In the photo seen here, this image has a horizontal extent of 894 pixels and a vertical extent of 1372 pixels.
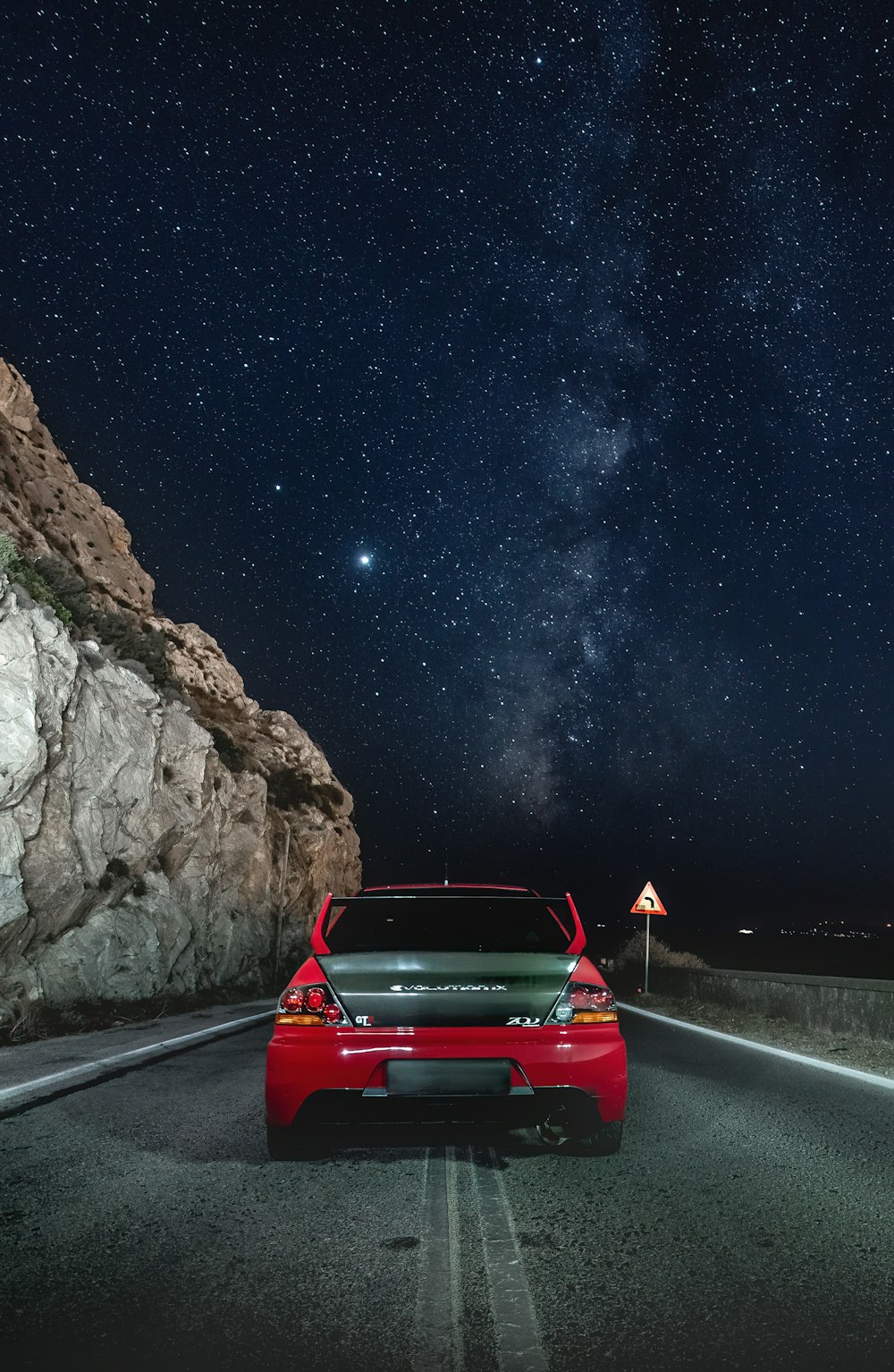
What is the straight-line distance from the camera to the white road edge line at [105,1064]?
7.54 m

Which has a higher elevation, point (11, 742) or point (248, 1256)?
point (11, 742)

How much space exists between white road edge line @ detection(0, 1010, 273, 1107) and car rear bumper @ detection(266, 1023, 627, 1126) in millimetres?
3555

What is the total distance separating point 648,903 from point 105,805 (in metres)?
12.6

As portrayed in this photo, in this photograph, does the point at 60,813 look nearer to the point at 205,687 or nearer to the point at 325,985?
the point at 325,985

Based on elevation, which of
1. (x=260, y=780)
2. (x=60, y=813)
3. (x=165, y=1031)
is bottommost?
(x=165, y=1031)

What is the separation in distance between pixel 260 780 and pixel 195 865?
7.47 metres

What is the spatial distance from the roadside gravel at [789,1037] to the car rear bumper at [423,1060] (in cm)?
557

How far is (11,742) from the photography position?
1605 cm

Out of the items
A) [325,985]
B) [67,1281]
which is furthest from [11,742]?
[67,1281]

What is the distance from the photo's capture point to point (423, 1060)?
4730mm

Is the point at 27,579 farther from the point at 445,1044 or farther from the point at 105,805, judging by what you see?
the point at 445,1044

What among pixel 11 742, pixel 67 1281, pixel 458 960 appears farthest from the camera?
pixel 11 742

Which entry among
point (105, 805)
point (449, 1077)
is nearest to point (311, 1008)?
point (449, 1077)

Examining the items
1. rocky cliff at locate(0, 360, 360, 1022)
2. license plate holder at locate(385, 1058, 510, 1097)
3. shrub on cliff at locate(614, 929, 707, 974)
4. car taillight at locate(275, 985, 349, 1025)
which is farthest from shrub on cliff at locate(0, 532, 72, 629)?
shrub on cliff at locate(614, 929, 707, 974)
